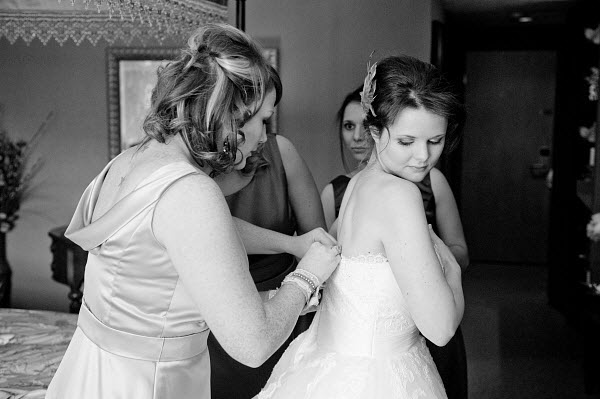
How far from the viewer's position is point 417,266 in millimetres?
1350

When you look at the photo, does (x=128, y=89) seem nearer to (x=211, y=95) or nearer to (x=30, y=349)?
(x=30, y=349)

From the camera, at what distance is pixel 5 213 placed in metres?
4.07

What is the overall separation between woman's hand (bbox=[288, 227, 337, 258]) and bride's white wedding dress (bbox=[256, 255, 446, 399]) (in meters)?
0.07

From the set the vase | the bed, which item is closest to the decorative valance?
the bed

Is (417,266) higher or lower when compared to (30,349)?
higher

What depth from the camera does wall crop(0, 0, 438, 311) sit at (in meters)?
3.20

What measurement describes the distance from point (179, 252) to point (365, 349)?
601 millimetres

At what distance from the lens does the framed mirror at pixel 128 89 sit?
12.8 ft

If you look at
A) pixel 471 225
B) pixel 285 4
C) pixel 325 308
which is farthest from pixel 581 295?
pixel 325 308

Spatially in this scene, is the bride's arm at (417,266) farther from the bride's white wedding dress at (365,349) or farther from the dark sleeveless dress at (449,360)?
the dark sleeveless dress at (449,360)

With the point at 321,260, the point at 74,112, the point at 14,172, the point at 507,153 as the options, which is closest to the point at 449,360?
the point at 321,260

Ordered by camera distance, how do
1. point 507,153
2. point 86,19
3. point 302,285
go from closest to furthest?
point 302,285
point 86,19
point 507,153

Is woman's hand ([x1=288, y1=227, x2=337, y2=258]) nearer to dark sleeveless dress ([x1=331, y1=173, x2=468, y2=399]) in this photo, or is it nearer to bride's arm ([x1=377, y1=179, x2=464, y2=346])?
bride's arm ([x1=377, y1=179, x2=464, y2=346])

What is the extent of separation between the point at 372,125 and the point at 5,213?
10.3 ft
